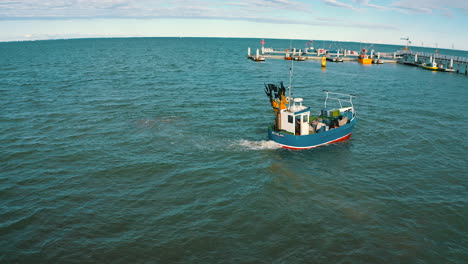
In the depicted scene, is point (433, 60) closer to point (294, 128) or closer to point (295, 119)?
point (295, 119)

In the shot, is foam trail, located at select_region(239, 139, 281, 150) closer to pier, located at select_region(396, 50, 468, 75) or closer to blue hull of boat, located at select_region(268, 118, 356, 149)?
blue hull of boat, located at select_region(268, 118, 356, 149)

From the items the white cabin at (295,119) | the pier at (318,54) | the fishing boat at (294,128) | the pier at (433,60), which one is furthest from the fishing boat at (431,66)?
the white cabin at (295,119)

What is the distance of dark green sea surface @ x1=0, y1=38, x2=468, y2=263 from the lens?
50.7 ft

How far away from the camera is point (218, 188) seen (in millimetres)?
21438

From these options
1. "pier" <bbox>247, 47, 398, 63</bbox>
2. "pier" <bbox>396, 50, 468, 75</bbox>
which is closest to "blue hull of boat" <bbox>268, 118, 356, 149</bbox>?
"pier" <bbox>396, 50, 468, 75</bbox>

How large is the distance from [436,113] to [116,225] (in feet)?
149

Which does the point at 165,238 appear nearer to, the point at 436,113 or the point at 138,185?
the point at 138,185

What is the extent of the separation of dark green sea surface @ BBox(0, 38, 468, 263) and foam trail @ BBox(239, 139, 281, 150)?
20 centimetres

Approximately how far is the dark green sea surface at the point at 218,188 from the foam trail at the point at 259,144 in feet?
0.65

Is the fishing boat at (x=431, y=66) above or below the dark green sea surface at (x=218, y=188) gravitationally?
above

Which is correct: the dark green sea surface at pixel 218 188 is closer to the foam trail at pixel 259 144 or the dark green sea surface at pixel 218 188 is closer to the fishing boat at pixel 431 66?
the foam trail at pixel 259 144

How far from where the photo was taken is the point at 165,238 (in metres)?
16.1

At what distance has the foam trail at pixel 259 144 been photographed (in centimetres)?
2889

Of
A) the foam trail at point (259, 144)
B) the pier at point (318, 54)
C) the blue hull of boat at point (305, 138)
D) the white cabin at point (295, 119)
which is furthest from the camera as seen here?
the pier at point (318, 54)
